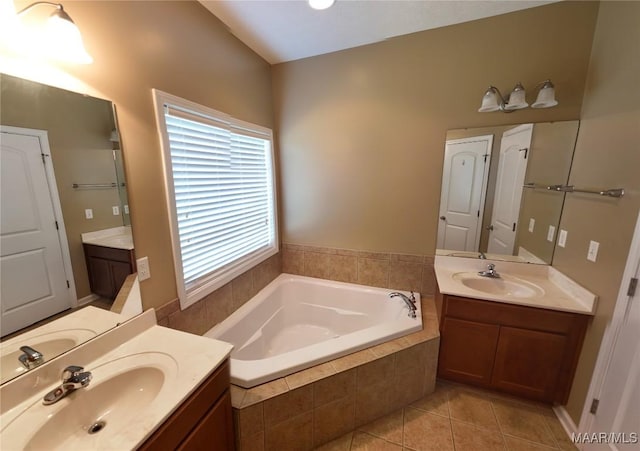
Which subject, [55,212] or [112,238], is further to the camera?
[112,238]

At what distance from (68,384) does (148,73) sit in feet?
4.76

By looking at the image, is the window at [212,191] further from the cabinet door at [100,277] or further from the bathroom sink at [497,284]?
the bathroom sink at [497,284]

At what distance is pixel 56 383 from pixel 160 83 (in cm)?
148

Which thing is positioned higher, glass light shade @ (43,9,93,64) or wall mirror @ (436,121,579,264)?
glass light shade @ (43,9,93,64)

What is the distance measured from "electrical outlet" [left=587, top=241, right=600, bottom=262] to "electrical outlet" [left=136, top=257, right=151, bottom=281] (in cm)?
259

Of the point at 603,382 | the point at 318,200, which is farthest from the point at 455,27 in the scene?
the point at 603,382

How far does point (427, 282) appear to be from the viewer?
2322 millimetres

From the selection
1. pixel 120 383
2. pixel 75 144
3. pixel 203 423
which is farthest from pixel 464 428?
pixel 75 144

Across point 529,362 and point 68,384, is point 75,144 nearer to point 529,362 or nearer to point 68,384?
point 68,384

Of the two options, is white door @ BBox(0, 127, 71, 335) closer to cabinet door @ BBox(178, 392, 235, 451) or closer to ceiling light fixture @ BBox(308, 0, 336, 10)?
cabinet door @ BBox(178, 392, 235, 451)

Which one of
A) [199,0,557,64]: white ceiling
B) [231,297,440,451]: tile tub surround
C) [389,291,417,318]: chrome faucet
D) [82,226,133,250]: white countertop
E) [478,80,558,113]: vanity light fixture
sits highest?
[199,0,557,64]: white ceiling

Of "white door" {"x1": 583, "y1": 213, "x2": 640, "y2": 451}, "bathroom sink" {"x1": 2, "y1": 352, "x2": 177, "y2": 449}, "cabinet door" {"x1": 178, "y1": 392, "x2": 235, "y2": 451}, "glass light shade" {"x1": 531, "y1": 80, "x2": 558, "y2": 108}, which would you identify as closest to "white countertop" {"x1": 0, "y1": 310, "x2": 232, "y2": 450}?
"bathroom sink" {"x1": 2, "y1": 352, "x2": 177, "y2": 449}

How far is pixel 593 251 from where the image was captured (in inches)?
59.1

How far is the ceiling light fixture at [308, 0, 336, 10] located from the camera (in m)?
1.56
